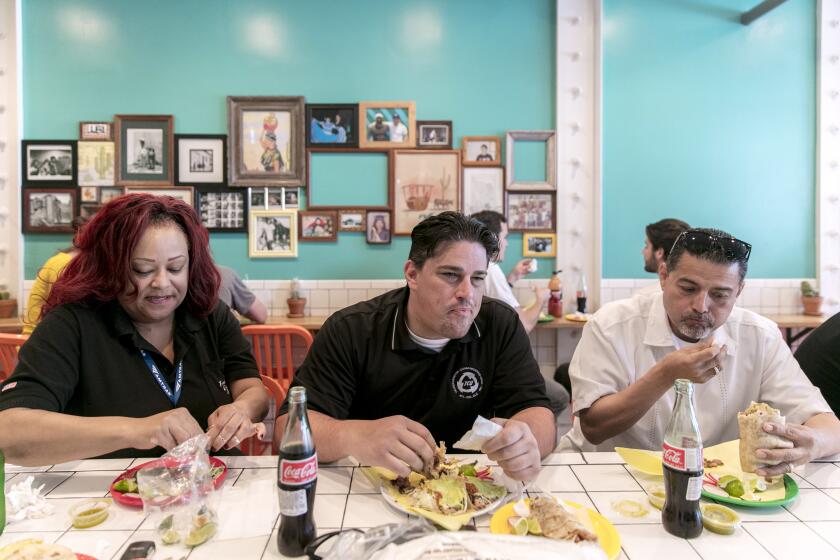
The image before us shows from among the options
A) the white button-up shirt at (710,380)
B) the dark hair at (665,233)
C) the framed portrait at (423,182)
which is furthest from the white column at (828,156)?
the white button-up shirt at (710,380)

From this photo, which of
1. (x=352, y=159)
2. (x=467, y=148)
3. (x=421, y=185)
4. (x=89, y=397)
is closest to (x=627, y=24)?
(x=467, y=148)

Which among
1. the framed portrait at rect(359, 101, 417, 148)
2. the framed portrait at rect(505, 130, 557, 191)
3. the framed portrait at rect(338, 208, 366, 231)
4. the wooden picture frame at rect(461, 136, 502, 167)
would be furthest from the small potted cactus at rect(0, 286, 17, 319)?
the framed portrait at rect(505, 130, 557, 191)

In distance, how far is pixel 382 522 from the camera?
114 centimetres

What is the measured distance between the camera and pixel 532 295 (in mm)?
4434

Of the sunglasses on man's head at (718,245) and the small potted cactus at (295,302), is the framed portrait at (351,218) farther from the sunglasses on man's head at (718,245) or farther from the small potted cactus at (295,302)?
the sunglasses on man's head at (718,245)

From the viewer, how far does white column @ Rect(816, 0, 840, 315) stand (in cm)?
442

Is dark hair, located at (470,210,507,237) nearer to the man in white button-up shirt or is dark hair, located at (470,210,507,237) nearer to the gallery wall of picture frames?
the gallery wall of picture frames

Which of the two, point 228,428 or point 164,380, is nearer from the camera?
point 228,428

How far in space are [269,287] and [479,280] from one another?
3151 mm

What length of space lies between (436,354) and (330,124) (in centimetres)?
315

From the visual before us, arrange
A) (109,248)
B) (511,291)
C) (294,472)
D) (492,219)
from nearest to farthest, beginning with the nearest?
(294,472) → (109,248) → (492,219) → (511,291)

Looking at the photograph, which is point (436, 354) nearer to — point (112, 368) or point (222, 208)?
point (112, 368)

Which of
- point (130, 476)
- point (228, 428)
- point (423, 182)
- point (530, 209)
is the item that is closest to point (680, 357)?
point (228, 428)

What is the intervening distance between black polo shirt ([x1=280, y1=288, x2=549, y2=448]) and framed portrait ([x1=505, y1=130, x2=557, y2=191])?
9.39 ft
